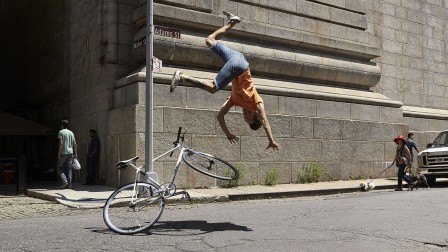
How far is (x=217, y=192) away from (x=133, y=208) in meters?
5.78

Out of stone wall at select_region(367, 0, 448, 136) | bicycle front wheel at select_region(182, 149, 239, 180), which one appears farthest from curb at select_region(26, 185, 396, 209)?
stone wall at select_region(367, 0, 448, 136)

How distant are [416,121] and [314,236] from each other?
15598 millimetres

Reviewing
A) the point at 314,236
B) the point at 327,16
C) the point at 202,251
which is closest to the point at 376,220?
the point at 314,236

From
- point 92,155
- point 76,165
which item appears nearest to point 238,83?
point 76,165

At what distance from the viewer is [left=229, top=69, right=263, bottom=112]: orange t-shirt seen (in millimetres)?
7016

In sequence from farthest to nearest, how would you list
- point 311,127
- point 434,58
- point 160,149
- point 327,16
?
point 434,58, point 327,16, point 311,127, point 160,149

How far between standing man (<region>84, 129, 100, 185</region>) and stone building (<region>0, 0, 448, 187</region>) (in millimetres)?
254

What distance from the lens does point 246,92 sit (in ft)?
23.0

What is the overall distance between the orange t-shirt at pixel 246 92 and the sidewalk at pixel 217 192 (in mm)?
4152

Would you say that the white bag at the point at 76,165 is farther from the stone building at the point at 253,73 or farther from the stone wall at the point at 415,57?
Answer: the stone wall at the point at 415,57

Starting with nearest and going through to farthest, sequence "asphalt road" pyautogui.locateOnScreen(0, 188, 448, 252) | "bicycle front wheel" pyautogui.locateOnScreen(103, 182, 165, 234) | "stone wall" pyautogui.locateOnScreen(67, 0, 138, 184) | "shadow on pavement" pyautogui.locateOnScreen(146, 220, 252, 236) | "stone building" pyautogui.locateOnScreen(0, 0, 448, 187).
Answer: "asphalt road" pyautogui.locateOnScreen(0, 188, 448, 252) → "bicycle front wheel" pyautogui.locateOnScreen(103, 182, 165, 234) → "shadow on pavement" pyautogui.locateOnScreen(146, 220, 252, 236) → "stone building" pyautogui.locateOnScreen(0, 0, 448, 187) → "stone wall" pyautogui.locateOnScreen(67, 0, 138, 184)

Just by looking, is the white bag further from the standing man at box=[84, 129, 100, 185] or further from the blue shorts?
the blue shorts

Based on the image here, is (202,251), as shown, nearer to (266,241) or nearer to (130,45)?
(266,241)

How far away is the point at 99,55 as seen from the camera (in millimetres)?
14203
